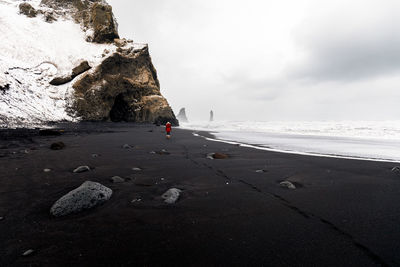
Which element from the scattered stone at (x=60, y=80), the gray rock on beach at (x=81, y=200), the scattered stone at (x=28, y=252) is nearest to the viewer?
the scattered stone at (x=28, y=252)

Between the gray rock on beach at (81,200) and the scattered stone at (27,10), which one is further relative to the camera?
the scattered stone at (27,10)

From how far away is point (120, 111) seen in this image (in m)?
35.3

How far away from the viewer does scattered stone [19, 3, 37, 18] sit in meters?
34.0

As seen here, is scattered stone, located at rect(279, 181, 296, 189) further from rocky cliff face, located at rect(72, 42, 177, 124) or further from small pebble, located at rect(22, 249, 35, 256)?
rocky cliff face, located at rect(72, 42, 177, 124)

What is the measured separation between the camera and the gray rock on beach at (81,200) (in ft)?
8.54

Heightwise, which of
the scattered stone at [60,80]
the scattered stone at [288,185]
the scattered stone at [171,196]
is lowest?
the scattered stone at [171,196]

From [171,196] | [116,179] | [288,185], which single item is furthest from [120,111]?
[288,185]

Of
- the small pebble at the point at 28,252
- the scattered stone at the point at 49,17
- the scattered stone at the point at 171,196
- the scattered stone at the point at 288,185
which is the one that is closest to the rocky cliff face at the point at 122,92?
the scattered stone at the point at 49,17

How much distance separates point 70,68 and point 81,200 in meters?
32.6

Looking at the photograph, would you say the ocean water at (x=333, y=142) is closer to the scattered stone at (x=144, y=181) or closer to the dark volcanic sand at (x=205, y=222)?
the dark volcanic sand at (x=205, y=222)

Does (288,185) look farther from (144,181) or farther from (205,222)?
(144,181)

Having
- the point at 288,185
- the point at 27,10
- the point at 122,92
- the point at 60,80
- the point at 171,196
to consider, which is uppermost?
the point at 27,10

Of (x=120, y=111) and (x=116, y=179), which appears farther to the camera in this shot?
(x=120, y=111)

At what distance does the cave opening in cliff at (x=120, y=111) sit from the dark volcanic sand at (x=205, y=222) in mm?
32034
